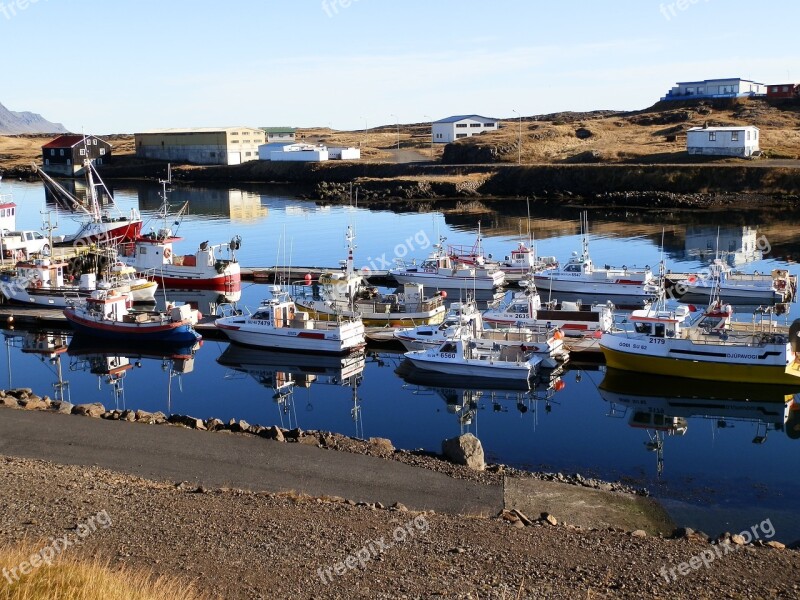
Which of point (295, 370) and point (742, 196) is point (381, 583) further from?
point (742, 196)

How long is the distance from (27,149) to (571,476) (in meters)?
164

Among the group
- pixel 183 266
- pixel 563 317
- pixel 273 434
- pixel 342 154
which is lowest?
pixel 273 434

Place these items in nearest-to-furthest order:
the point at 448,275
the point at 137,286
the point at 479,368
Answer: the point at 479,368 → the point at 137,286 → the point at 448,275

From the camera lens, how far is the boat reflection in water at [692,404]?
2891cm

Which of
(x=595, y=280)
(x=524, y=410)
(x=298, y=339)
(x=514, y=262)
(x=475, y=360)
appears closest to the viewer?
(x=524, y=410)

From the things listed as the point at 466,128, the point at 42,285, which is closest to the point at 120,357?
the point at 42,285

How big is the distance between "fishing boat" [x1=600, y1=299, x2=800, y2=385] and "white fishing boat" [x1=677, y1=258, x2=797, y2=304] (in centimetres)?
1316

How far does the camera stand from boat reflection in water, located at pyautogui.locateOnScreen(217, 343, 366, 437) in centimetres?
3298

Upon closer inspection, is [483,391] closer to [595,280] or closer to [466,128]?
[595,280]

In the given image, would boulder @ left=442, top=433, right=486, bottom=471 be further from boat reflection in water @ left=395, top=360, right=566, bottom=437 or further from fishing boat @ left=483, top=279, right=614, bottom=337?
fishing boat @ left=483, top=279, right=614, bottom=337

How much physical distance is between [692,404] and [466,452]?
1076 cm

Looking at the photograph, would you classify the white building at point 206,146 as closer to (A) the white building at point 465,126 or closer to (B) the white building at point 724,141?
(A) the white building at point 465,126

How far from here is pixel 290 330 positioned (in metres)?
37.4

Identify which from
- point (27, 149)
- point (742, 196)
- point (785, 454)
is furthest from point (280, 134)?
point (785, 454)
